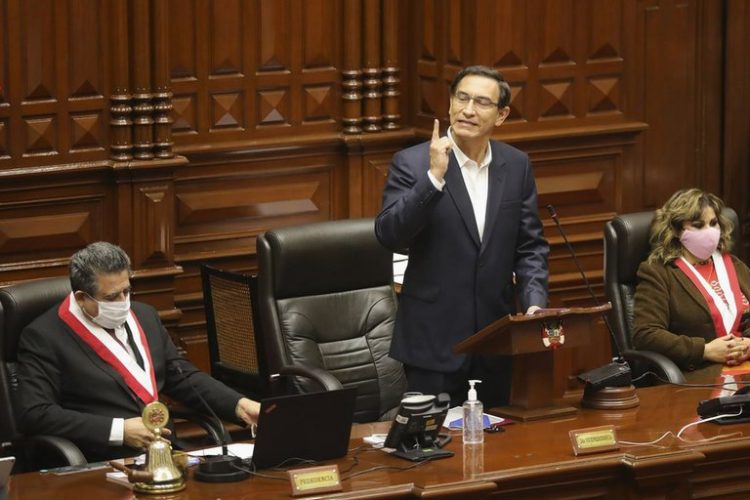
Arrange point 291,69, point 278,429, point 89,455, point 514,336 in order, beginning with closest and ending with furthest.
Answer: point 278,429 → point 514,336 → point 89,455 → point 291,69

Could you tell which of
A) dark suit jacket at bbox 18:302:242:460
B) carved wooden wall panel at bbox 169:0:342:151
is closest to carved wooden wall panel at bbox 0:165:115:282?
carved wooden wall panel at bbox 169:0:342:151

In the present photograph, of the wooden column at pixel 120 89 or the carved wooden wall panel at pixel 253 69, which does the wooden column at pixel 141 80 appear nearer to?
the wooden column at pixel 120 89

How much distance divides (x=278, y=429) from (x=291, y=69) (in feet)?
9.11

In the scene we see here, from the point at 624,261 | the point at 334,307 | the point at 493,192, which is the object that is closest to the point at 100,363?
the point at 334,307

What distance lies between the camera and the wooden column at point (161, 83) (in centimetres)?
610

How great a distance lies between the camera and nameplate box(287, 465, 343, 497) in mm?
3838

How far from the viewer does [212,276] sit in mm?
5652

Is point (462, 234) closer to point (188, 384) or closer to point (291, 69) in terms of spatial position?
point (188, 384)

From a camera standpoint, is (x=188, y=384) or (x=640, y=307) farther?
(x=640, y=307)

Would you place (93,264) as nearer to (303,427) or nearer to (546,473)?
(303,427)

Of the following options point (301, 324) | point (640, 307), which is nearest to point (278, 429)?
point (301, 324)

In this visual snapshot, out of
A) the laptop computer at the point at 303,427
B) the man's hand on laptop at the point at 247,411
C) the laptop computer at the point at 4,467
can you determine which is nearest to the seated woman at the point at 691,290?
the man's hand on laptop at the point at 247,411

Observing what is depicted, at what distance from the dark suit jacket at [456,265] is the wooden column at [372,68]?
190cm

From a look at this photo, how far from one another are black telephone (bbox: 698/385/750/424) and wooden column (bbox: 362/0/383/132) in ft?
8.32
